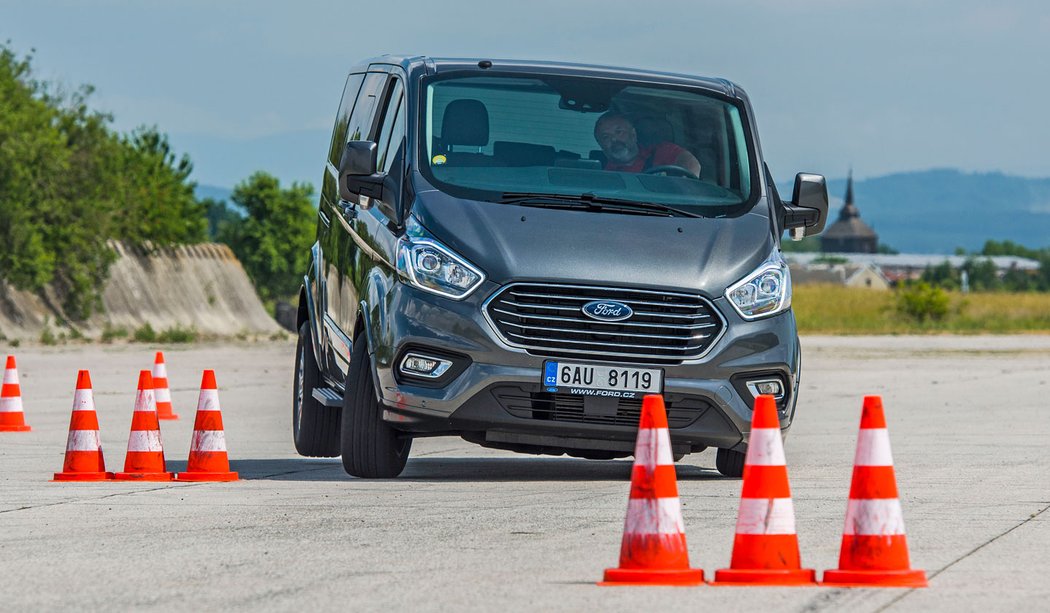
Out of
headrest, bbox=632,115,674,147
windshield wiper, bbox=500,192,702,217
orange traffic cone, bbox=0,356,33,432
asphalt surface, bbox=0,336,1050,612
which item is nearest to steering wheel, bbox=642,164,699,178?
headrest, bbox=632,115,674,147

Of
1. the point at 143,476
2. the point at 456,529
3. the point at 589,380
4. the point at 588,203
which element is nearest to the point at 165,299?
the point at 143,476

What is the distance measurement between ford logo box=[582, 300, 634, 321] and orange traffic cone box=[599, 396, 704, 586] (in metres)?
3.24

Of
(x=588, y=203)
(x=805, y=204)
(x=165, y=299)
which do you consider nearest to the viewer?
(x=588, y=203)

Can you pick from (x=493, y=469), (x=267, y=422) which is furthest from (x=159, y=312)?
(x=493, y=469)

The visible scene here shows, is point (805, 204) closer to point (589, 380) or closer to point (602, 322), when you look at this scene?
point (602, 322)

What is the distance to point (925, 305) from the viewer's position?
79.9 metres

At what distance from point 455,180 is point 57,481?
9.00ft

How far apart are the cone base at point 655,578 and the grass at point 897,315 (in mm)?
59287

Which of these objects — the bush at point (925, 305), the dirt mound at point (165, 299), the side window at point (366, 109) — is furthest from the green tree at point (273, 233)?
the side window at point (366, 109)

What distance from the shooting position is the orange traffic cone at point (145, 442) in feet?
34.3

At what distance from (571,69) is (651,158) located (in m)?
0.78

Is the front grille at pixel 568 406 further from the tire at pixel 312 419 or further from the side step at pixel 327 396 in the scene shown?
the tire at pixel 312 419

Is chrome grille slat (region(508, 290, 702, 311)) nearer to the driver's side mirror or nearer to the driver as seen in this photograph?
the driver

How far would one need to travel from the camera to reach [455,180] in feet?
33.6
